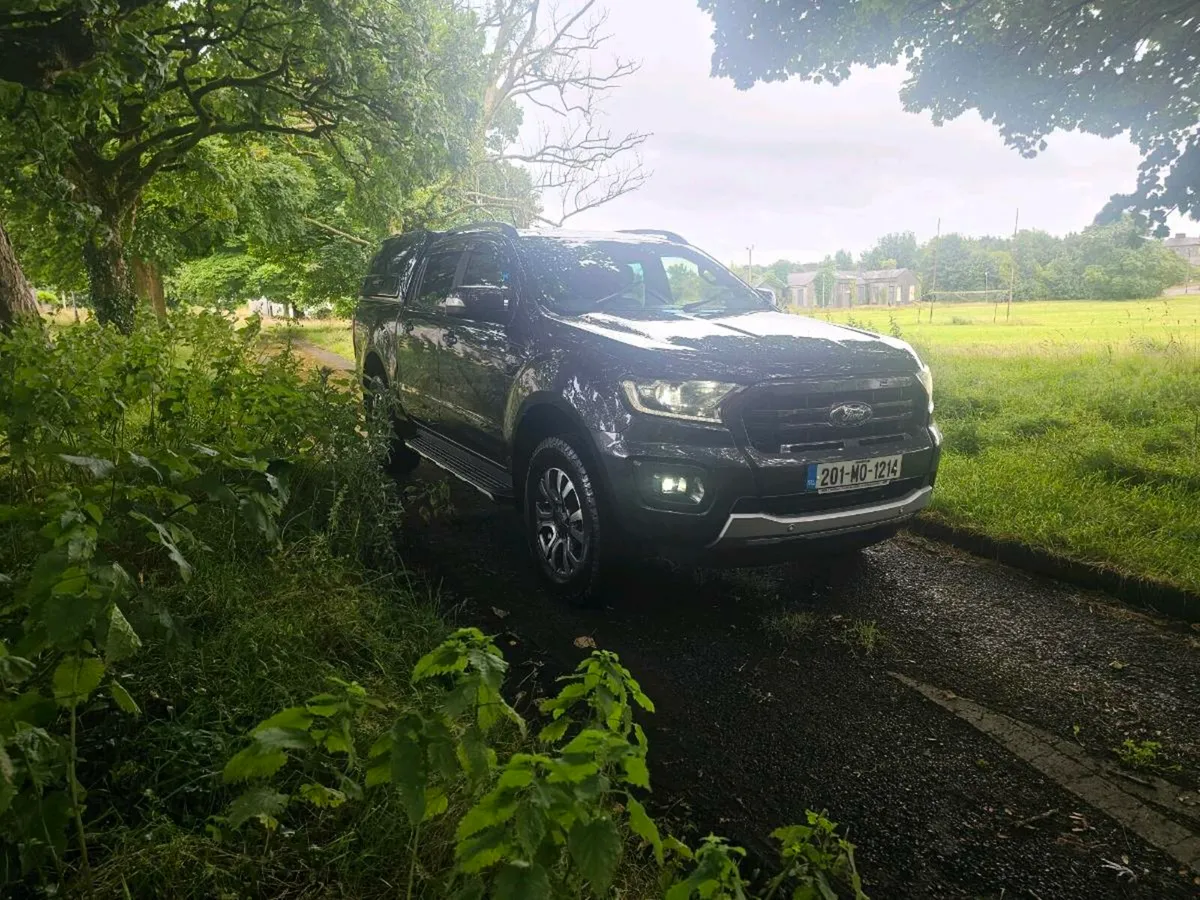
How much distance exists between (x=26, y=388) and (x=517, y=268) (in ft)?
8.65

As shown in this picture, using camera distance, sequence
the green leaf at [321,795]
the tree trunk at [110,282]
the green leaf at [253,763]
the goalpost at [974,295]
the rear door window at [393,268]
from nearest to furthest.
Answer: the green leaf at [253,763] < the green leaf at [321,795] < the rear door window at [393,268] < the tree trunk at [110,282] < the goalpost at [974,295]

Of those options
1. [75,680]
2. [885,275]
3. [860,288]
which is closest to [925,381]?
[75,680]

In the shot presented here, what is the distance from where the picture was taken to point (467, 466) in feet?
16.4

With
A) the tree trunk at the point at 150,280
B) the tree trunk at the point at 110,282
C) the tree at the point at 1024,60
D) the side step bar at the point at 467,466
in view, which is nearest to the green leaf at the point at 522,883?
the side step bar at the point at 467,466

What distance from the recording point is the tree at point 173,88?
6445mm

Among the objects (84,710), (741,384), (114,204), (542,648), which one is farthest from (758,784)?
(114,204)

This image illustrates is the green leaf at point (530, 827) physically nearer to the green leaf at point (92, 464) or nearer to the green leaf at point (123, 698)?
the green leaf at point (123, 698)

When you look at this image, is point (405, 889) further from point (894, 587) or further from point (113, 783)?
point (894, 587)

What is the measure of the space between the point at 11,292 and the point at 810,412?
761 centimetres

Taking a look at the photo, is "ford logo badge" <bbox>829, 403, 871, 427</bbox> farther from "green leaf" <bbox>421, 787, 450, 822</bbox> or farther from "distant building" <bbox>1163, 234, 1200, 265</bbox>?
"distant building" <bbox>1163, 234, 1200, 265</bbox>

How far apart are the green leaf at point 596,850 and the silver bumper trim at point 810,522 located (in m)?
2.25

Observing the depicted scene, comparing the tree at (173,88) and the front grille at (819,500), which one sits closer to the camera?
the front grille at (819,500)

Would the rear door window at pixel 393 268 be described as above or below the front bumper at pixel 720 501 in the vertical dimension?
above

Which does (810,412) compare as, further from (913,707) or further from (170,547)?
(170,547)
